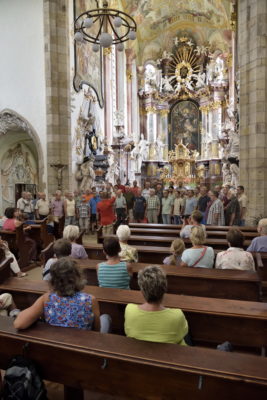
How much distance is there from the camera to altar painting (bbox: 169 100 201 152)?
89.9 ft

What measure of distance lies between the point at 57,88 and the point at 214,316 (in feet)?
31.9

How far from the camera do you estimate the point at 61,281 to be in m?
2.10

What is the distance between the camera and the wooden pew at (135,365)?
1508 millimetres

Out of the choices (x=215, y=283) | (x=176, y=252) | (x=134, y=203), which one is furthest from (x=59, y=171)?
(x=215, y=283)

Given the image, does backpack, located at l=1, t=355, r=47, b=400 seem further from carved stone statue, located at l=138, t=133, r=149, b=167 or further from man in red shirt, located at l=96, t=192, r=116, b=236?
carved stone statue, located at l=138, t=133, r=149, b=167

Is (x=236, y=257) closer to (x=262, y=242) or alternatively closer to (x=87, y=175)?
(x=262, y=242)

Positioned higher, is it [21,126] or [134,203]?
[21,126]

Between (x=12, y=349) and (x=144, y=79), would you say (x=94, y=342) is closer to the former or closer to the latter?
(x=12, y=349)

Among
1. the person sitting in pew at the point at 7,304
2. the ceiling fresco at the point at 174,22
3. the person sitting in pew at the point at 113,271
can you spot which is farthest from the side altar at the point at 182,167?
the person sitting in pew at the point at 7,304

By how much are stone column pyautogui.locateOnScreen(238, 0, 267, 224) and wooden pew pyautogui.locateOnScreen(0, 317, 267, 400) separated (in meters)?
7.73

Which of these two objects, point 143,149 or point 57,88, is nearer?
point 57,88

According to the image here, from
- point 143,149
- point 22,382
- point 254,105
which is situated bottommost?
point 22,382

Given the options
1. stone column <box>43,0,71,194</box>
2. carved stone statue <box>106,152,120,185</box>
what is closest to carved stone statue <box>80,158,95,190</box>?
stone column <box>43,0,71,194</box>

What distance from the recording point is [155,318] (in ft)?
6.40
